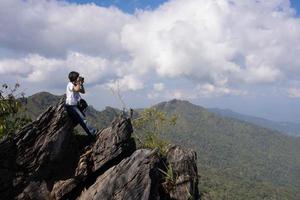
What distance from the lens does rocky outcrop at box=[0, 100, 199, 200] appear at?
17.1 m

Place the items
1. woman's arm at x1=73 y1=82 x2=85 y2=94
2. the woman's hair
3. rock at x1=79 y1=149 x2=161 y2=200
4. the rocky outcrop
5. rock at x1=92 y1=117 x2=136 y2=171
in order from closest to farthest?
rock at x1=79 y1=149 x2=161 y2=200
the rocky outcrop
rock at x1=92 y1=117 x2=136 y2=171
woman's arm at x1=73 y1=82 x2=85 y2=94
the woman's hair

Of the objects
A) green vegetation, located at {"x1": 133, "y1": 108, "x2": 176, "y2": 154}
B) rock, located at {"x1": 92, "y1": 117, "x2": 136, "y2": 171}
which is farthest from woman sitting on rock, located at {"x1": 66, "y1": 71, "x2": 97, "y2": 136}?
green vegetation, located at {"x1": 133, "y1": 108, "x2": 176, "y2": 154}

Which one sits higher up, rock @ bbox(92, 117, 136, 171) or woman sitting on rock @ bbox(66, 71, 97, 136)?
woman sitting on rock @ bbox(66, 71, 97, 136)

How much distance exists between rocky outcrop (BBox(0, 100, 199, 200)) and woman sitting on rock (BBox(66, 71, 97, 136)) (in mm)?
330

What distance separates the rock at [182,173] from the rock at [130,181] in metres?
1.11

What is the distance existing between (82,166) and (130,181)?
94.5 inches

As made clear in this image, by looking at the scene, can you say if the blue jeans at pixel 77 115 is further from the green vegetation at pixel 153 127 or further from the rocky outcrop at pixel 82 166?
the green vegetation at pixel 153 127

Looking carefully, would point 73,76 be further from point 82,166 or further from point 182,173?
point 182,173

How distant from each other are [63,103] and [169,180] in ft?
18.7

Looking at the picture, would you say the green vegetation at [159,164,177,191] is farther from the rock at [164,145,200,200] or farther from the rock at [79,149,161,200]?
the rock at [79,149,161,200]

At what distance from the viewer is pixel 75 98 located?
19.1 metres

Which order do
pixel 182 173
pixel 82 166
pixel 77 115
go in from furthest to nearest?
pixel 182 173 → pixel 77 115 → pixel 82 166

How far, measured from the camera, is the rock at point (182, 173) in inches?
728

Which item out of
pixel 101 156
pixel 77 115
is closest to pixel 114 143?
pixel 101 156
